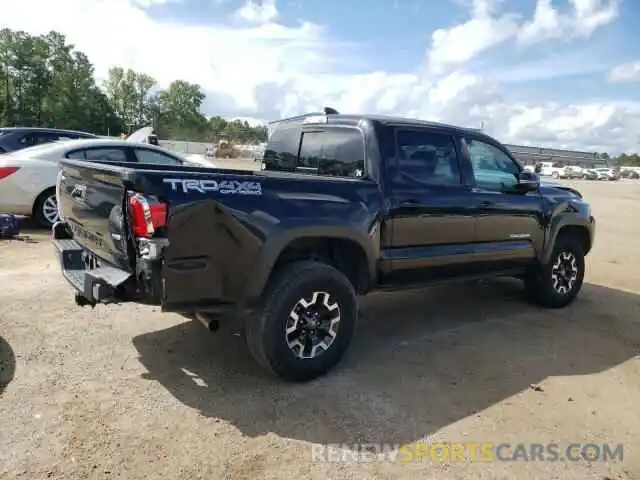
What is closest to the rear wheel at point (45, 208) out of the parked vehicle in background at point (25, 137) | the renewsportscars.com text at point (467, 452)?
the parked vehicle in background at point (25, 137)

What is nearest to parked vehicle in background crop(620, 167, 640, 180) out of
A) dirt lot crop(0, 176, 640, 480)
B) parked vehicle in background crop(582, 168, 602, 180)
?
parked vehicle in background crop(582, 168, 602, 180)

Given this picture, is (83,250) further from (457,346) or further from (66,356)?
(457,346)

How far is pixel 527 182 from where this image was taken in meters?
5.64

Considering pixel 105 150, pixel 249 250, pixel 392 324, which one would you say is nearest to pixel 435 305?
pixel 392 324

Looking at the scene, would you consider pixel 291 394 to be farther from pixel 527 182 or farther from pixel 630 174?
pixel 630 174

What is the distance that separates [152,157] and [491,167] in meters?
5.35

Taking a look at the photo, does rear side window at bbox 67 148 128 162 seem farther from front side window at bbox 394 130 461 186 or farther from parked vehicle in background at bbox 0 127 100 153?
front side window at bbox 394 130 461 186

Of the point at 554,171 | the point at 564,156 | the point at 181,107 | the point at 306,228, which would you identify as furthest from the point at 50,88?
the point at 306,228

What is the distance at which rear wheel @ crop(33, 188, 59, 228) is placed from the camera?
8.89 meters

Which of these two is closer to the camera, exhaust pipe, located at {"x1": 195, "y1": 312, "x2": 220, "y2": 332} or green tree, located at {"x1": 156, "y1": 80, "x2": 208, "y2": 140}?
exhaust pipe, located at {"x1": 195, "y1": 312, "x2": 220, "y2": 332}

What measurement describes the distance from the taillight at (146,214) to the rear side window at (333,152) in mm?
1798

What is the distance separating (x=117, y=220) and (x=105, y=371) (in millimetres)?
1245

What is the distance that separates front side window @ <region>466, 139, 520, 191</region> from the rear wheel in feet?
21.8

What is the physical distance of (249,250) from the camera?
145 inches
